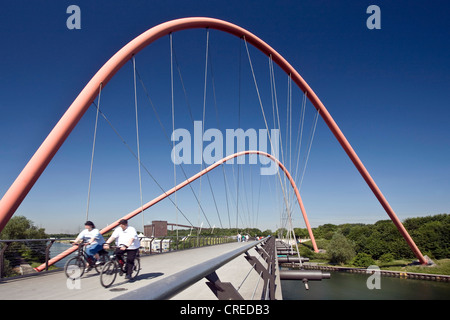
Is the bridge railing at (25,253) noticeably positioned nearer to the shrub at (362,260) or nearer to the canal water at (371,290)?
the canal water at (371,290)

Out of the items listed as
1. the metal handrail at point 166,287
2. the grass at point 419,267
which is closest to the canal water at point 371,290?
the grass at point 419,267

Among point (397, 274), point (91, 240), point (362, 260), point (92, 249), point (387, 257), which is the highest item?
point (91, 240)

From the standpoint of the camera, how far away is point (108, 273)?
21.7ft

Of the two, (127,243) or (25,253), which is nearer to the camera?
(127,243)

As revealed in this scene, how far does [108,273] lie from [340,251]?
7160cm

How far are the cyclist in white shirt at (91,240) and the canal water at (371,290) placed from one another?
130ft

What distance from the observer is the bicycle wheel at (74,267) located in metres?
7.46

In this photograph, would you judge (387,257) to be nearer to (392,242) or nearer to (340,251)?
(392,242)

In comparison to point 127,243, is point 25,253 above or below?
below

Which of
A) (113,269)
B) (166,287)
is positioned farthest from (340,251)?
(166,287)

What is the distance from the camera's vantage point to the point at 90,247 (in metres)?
7.64

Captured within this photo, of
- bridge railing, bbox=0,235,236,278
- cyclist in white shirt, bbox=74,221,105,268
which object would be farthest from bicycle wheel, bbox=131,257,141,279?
bridge railing, bbox=0,235,236,278

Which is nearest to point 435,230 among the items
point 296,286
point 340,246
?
point 340,246
